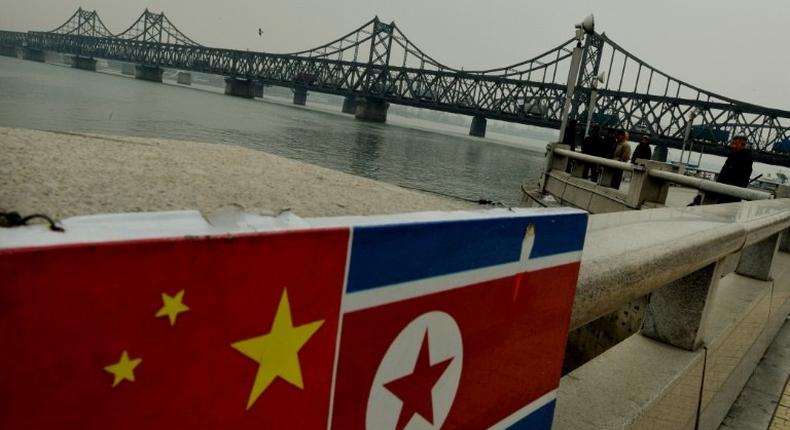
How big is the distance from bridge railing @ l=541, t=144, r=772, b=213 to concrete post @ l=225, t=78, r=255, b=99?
8809 cm

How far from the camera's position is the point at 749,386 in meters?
3.07

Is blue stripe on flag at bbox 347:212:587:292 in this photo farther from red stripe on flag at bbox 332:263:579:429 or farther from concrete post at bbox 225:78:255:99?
concrete post at bbox 225:78:255:99

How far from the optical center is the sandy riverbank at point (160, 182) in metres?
0.69

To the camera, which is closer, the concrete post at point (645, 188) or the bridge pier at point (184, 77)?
the concrete post at point (645, 188)

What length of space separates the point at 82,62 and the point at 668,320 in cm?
11485

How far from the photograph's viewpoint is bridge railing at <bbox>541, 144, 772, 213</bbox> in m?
7.11

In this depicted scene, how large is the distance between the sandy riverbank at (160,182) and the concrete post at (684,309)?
166 centimetres

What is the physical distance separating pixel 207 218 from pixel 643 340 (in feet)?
7.75

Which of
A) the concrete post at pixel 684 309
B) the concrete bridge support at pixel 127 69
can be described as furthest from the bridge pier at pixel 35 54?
the concrete post at pixel 684 309

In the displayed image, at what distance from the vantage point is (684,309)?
2463 mm

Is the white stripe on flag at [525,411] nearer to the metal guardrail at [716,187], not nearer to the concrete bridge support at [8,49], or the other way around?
the metal guardrail at [716,187]

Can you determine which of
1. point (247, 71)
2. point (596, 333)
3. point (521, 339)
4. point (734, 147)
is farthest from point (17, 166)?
point (247, 71)

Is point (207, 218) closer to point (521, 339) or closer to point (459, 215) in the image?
point (459, 215)

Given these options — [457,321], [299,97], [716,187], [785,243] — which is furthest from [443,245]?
[299,97]
